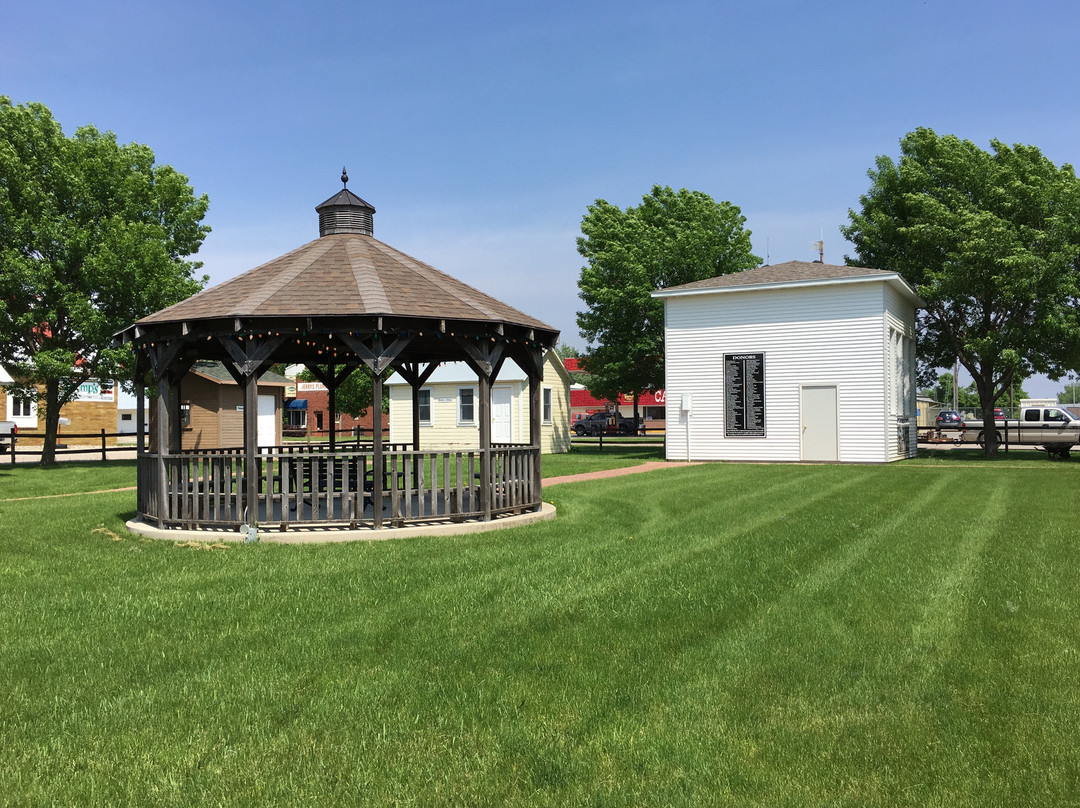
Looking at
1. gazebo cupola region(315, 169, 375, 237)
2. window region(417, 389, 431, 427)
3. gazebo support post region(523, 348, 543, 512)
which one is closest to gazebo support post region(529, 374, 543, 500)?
gazebo support post region(523, 348, 543, 512)

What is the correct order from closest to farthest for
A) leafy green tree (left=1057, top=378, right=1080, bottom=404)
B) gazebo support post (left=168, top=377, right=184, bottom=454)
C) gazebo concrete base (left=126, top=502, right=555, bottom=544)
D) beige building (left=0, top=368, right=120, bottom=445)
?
gazebo concrete base (left=126, top=502, right=555, bottom=544) → gazebo support post (left=168, top=377, right=184, bottom=454) → beige building (left=0, top=368, right=120, bottom=445) → leafy green tree (left=1057, top=378, right=1080, bottom=404)

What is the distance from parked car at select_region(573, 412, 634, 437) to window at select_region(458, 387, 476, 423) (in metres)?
22.5

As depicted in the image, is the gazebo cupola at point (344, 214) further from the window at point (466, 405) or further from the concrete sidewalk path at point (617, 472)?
the window at point (466, 405)

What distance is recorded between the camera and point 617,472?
21.9 meters

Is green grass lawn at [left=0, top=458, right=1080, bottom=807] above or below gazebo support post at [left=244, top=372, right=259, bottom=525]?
below

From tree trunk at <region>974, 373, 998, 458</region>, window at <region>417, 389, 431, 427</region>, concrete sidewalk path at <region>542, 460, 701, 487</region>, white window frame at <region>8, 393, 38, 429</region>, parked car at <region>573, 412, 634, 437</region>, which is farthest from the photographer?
parked car at <region>573, 412, 634, 437</region>

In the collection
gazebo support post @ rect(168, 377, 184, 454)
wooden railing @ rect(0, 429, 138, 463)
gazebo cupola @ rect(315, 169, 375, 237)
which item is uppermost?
gazebo cupola @ rect(315, 169, 375, 237)

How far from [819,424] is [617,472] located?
23.6 ft

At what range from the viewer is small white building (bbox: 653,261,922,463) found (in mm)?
24625

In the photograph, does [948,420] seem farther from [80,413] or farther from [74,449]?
[80,413]

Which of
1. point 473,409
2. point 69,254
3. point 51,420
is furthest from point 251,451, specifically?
point 473,409

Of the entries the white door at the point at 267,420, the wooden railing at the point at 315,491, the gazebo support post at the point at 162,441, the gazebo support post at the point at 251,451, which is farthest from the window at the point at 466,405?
the gazebo support post at the point at 251,451

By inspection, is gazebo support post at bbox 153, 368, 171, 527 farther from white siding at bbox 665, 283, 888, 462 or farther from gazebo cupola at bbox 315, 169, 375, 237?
white siding at bbox 665, 283, 888, 462

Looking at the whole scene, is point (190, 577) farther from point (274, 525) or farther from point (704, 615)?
point (704, 615)
